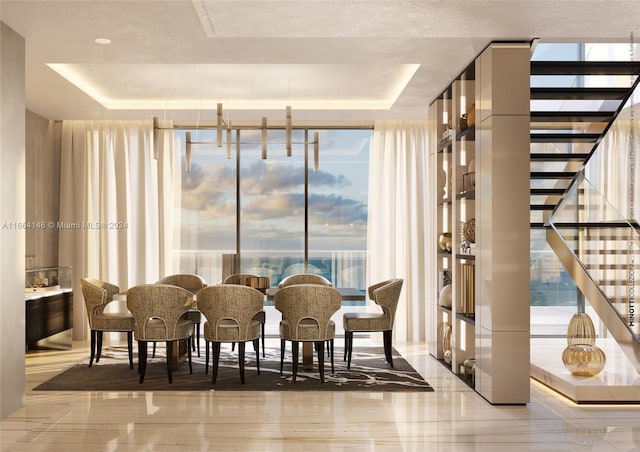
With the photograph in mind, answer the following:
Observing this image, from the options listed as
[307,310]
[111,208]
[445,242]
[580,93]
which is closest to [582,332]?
[445,242]

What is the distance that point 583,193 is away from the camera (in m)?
6.05

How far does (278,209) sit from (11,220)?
16.8ft

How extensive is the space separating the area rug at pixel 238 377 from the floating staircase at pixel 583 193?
181cm

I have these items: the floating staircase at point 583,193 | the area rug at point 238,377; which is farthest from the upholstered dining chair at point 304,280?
the floating staircase at point 583,193

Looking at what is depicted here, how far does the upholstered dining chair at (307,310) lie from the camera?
559 cm

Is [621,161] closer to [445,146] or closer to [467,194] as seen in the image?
[445,146]

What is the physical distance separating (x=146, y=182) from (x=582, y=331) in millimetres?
5798

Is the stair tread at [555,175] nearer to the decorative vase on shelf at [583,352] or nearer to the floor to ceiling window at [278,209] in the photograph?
the decorative vase on shelf at [583,352]

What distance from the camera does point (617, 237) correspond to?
551cm

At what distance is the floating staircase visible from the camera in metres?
5.40

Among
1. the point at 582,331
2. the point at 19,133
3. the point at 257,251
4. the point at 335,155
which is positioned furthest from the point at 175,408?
the point at 335,155

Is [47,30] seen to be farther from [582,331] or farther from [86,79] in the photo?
[582,331]

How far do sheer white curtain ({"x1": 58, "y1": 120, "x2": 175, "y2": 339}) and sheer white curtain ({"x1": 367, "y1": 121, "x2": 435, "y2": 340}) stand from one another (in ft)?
9.45

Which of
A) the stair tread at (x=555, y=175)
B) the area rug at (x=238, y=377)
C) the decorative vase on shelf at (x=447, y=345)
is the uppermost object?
the stair tread at (x=555, y=175)
